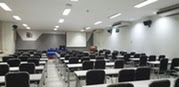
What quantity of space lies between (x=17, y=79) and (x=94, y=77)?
1652 millimetres

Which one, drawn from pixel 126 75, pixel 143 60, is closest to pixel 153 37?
pixel 143 60

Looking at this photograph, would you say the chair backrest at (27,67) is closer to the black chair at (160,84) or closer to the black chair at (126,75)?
the black chair at (126,75)

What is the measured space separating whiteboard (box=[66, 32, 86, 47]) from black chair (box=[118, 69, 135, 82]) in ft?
52.8

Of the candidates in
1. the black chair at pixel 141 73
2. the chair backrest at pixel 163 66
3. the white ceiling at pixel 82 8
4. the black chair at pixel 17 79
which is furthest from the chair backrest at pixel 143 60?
the black chair at pixel 17 79

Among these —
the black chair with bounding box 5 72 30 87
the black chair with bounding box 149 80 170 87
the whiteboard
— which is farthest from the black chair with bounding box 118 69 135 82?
the whiteboard

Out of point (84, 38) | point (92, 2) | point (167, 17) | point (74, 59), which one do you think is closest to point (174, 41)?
point (167, 17)

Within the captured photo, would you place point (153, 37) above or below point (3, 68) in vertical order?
above

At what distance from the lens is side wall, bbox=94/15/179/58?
7.41 m

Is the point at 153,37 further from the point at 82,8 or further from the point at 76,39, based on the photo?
the point at 76,39

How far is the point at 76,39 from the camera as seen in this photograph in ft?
64.5

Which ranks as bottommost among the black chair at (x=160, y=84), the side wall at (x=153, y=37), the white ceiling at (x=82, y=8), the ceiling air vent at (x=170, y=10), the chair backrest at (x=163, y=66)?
the chair backrest at (x=163, y=66)

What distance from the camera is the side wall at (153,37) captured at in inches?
292

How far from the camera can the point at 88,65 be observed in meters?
4.97

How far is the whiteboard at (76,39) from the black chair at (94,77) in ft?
52.3
